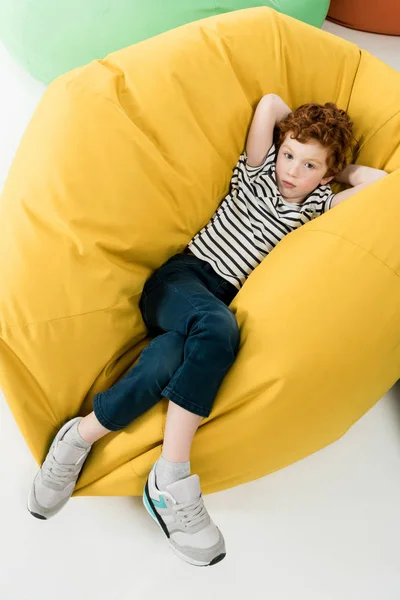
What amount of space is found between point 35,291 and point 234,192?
59cm

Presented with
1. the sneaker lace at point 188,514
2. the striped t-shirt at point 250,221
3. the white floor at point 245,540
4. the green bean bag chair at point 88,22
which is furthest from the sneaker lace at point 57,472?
the green bean bag chair at point 88,22

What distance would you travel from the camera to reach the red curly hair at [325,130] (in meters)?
1.40

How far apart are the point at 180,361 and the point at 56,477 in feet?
1.17

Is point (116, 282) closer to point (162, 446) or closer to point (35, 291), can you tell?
point (35, 291)

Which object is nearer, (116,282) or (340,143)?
(116,282)

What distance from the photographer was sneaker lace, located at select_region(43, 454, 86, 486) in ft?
3.94

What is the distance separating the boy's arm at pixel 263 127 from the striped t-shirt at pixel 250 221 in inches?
0.8

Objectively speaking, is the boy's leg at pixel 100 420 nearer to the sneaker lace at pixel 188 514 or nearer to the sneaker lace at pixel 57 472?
the sneaker lace at pixel 57 472

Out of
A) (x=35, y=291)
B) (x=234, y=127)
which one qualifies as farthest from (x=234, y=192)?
(x=35, y=291)

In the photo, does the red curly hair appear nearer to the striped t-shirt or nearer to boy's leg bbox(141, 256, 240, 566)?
the striped t-shirt

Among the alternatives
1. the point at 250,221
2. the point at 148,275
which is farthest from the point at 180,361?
the point at 250,221

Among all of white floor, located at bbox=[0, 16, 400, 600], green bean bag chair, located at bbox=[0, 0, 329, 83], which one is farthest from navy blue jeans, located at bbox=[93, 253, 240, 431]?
green bean bag chair, located at bbox=[0, 0, 329, 83]

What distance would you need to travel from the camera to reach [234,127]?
147 centimetres

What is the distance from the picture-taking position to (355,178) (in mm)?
1506
